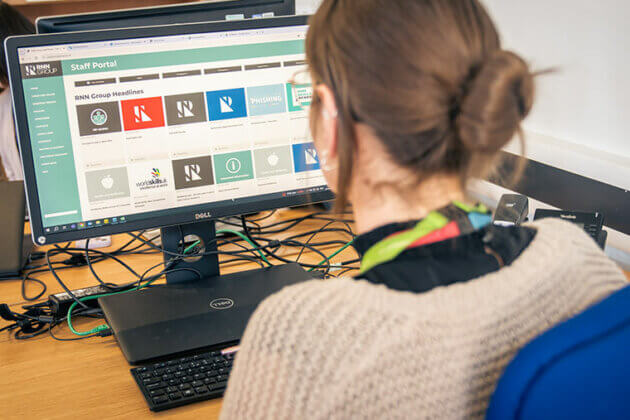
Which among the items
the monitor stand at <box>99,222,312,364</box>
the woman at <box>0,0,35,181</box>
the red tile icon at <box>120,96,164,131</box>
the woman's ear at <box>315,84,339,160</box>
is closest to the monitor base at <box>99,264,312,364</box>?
the monitor stand at <box>99,222,312,364</box>

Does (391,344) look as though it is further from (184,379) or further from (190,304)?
(190,304)

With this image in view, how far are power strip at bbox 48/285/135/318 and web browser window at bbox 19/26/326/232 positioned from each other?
0.17m

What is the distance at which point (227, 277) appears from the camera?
123 cm

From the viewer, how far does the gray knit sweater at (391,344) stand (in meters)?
0.56

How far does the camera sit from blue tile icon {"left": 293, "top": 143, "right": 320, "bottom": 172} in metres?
1.21

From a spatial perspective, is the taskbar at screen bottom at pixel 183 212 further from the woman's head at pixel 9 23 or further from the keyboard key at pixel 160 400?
the woman's head at pixel 9 23

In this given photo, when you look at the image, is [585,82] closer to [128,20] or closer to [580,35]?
[580,35]

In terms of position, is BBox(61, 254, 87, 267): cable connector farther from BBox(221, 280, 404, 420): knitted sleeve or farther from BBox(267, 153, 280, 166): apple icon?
BBox(221, 280, 404, 420): knitted sleeve

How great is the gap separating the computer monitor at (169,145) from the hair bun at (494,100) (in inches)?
21.6

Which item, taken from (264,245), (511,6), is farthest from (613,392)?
(511,6)

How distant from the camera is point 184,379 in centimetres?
92

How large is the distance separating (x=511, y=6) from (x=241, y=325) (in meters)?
1.23

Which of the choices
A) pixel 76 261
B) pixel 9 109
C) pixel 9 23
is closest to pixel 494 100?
pixel 76 261

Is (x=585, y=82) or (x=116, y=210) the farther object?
(x=585, y=82)
